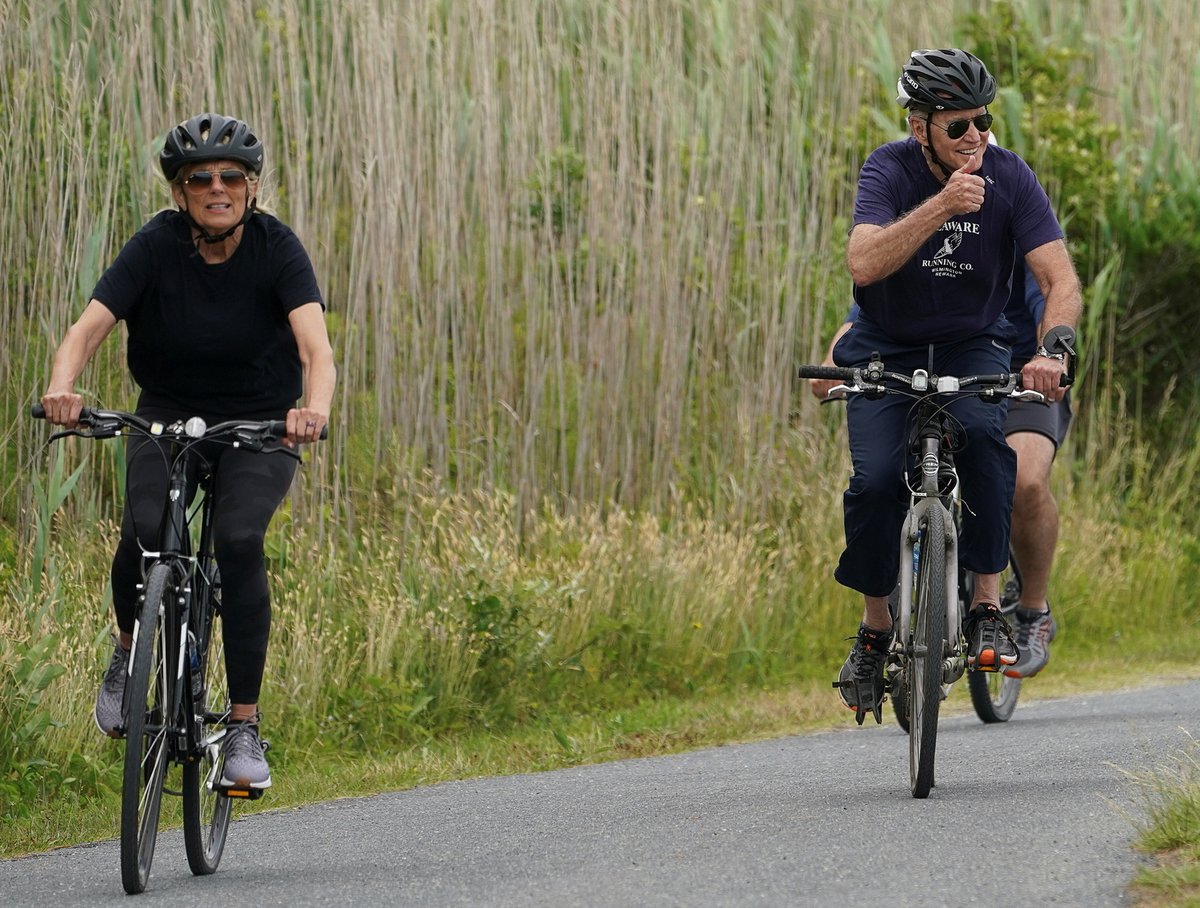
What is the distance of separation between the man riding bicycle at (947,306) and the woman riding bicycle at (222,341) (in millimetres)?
1821

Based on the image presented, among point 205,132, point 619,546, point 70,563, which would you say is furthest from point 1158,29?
point 205,132

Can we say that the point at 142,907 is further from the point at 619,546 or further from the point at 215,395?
the point at 619,546

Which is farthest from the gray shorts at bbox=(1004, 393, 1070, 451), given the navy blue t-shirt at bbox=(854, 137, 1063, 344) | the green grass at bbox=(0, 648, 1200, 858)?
the green grass at bbox=(0, 648, 1200, 858)

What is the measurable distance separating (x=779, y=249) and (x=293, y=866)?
6.42 meters

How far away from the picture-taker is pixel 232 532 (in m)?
5.78

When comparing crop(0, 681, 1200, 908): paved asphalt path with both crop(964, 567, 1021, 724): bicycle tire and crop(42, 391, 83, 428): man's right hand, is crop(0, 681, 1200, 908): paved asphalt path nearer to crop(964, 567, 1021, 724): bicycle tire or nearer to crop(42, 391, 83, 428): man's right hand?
crop(964, 567, 1021, 724): bicycle tire

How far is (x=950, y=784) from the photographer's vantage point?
6852 mm

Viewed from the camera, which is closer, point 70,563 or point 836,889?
point 836,889

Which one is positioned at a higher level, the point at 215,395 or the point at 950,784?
the point at 215,395

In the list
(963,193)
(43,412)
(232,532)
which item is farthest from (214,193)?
(963,193)

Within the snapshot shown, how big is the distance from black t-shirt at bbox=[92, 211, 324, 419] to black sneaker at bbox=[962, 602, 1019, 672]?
2471 millimetres

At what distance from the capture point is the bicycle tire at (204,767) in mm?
5711

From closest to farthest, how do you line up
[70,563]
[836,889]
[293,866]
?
[836,889] < [293,866] < [70,563]

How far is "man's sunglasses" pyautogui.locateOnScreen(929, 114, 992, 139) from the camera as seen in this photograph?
21.8 feet
